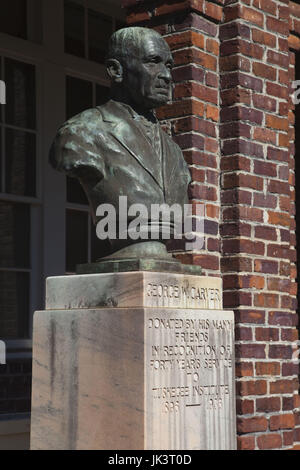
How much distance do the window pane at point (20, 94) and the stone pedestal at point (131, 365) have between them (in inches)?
122

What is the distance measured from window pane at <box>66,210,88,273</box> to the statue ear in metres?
3.08

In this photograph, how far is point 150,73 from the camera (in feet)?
16.4

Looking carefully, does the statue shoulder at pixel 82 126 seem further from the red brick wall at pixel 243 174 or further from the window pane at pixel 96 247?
the window pane at pixel 96 247

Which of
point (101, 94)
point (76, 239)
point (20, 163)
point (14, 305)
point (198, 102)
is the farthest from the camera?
point (101, 94)

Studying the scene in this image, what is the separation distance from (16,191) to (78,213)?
66 centimetres

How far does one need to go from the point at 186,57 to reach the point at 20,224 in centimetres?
246

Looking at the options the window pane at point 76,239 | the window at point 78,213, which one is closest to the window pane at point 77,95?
the window at point 78,213

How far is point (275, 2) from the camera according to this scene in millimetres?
6242

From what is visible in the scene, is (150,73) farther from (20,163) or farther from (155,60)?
(20,163)

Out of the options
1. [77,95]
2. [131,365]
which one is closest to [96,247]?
[77,95]

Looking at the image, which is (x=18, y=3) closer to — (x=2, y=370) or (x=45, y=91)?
(x=45, y=91)

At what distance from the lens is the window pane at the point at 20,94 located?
774 centimetres

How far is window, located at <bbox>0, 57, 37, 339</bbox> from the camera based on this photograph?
761cm

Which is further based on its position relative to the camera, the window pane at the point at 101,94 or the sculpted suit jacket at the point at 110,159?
the window pane at the point at 101,94
